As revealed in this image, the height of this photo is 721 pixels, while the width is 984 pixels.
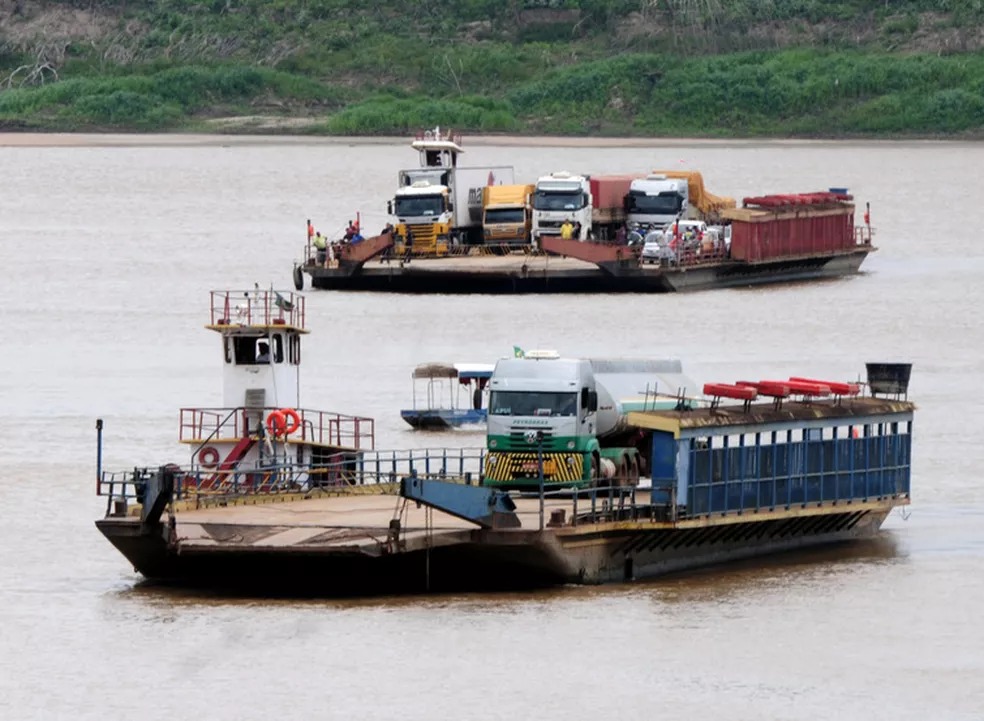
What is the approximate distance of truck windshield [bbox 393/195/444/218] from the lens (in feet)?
308

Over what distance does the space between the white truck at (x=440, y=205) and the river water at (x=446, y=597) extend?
368cm

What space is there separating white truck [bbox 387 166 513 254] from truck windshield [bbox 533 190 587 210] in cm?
296

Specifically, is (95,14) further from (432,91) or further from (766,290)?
(766,290)

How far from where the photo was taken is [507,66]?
175375 millimetres

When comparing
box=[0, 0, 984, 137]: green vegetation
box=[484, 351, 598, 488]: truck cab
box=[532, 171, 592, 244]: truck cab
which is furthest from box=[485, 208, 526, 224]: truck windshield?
box=[0, 0, 984, 137]: green vegetation

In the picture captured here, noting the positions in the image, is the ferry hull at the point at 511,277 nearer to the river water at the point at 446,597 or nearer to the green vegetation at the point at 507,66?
the river water at the point at 446,597

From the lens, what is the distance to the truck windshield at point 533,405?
4406 centimetres

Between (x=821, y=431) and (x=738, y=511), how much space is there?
2.49 meters

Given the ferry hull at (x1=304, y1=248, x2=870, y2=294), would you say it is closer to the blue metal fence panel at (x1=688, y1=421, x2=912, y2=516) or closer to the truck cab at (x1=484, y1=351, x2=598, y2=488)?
the blue metal fence panel at (x1=688, y1=421, x2=912, y2=516)

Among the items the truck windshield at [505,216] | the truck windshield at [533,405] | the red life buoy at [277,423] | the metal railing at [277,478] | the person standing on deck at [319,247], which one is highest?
the truck windshield at [533,405]

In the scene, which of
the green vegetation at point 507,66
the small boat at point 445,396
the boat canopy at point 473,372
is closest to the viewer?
the small boat at point 445,396

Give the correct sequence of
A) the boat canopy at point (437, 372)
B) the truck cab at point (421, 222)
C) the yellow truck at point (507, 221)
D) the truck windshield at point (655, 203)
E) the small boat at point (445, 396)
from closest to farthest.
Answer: the small boat at point (445, 396) < the boat canopy at point (437, 372) < the truck cab at point (421, 222) < the yellow truck at point (507, 221) < the truck windshield at point (655, 203)

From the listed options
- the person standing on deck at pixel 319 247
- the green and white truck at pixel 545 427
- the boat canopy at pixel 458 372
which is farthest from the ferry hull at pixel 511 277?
the green and white truck at pixel 545 427

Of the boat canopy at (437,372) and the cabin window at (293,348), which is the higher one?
the cabin window at (293,348)
